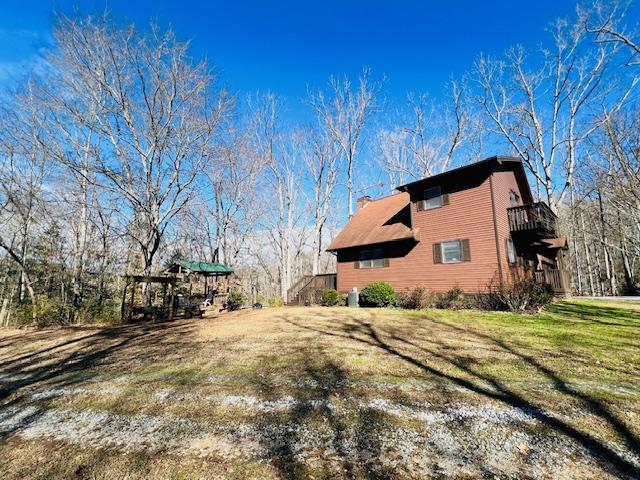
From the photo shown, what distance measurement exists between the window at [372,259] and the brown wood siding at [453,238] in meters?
0.33

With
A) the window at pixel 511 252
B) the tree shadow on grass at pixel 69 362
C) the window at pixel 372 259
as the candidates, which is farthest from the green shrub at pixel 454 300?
the tree shadow on grass at pixel 69 362

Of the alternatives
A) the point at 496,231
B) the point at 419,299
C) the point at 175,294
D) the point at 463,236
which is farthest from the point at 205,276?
the point at 496,231

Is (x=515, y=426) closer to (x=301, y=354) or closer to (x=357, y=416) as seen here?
(x=357, y=416)

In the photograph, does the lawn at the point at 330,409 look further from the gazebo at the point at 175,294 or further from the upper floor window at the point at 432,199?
the upper floor window at the point at 432,199

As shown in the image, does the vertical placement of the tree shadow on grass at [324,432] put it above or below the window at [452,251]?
below

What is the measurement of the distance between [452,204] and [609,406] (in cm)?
1192

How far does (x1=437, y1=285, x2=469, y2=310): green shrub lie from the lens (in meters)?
13.0

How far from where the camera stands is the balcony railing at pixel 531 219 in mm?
12766

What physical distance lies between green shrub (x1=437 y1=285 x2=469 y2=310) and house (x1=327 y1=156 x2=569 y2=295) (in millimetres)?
366

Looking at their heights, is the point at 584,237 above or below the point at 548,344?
above

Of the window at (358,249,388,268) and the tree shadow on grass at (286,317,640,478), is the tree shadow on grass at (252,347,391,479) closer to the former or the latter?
the tree shadow on grass at (286,317,640,478)

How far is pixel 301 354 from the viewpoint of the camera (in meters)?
5.90

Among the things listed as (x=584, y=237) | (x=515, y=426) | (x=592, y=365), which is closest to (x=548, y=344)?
(x=592, y=365)

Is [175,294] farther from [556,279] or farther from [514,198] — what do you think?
[556,279]
